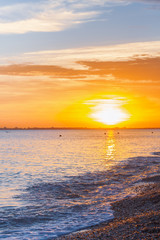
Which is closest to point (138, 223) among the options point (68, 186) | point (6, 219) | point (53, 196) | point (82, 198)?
point (6, 219)

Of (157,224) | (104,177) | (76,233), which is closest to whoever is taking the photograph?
(157,224)

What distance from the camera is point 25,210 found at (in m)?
18.0

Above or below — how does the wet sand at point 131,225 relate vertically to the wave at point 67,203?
above

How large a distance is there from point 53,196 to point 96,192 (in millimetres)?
3718

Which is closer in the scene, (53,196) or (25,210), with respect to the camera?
(25,210)

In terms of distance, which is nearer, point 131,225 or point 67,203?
point 131,225

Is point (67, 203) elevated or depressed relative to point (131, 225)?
depressed

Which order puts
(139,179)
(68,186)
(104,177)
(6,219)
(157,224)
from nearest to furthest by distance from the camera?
(157,224)
(6,219)
(68,186)
(139,179)
(104,177)

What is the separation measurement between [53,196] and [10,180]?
9.72m

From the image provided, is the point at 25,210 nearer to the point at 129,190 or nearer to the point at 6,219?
the point at 6,219

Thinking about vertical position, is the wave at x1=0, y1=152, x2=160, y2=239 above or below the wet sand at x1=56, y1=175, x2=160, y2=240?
below

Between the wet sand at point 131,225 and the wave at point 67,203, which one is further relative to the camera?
the wave at point 67,203

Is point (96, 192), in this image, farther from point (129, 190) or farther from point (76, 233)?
point (76, 233)

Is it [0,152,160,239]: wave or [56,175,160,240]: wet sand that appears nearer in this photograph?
[56,175,160,240]: wet sand
